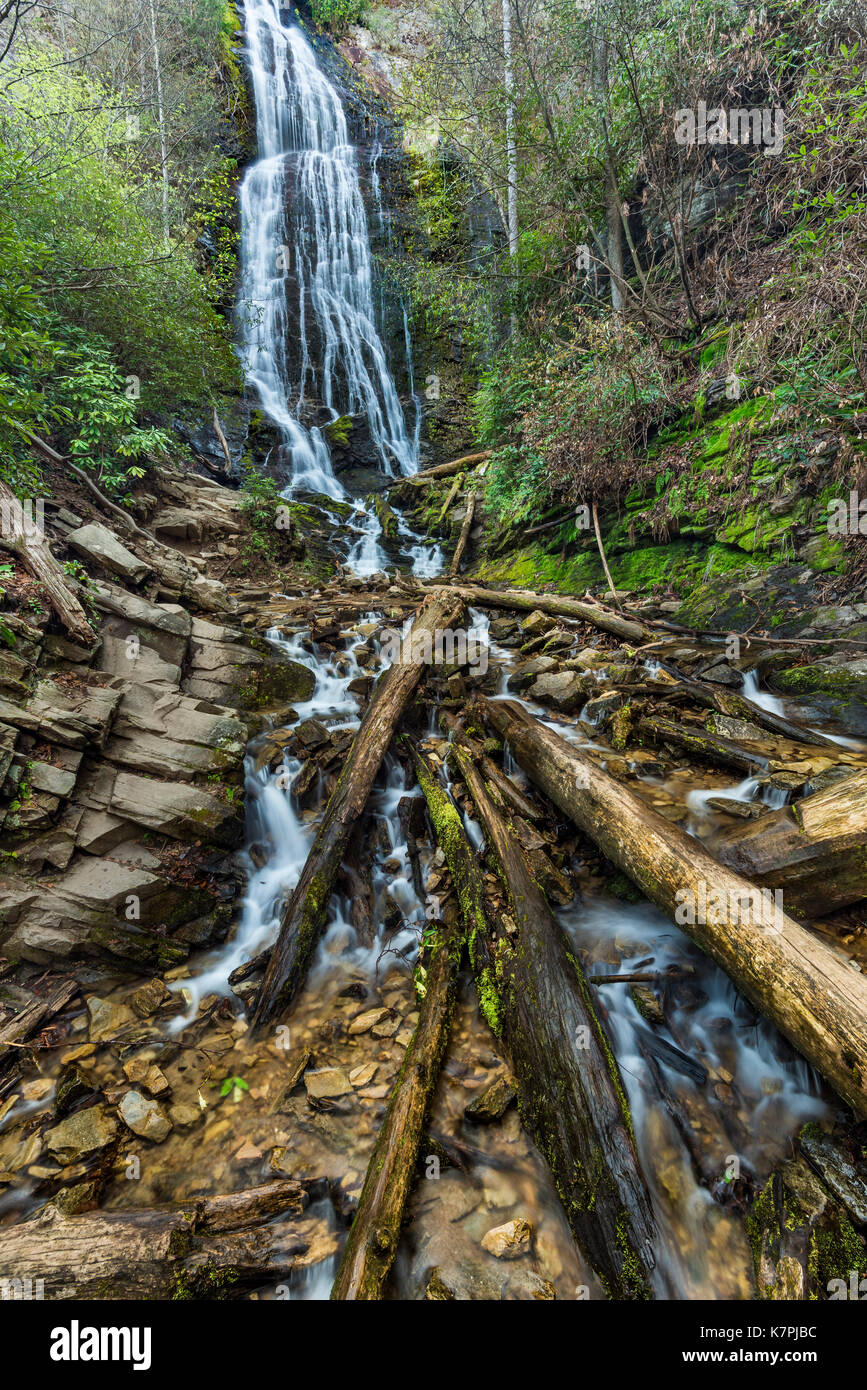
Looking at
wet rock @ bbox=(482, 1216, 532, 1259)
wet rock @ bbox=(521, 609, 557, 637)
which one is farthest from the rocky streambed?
wet rock @ bbox=(521, 609, 557, 637)

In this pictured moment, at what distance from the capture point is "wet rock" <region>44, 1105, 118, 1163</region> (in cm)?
267

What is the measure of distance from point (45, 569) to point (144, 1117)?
4.75 metres

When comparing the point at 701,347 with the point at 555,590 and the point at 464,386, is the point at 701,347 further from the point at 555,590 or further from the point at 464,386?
the point at 464,386

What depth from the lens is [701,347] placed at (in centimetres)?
882

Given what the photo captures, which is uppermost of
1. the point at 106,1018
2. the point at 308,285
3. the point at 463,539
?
the point at 308,285

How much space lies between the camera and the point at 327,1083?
3049mm

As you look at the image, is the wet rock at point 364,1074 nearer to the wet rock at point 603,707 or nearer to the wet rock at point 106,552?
the wet rock at point 603,707

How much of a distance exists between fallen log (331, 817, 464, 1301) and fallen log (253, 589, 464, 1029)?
0.92 meters

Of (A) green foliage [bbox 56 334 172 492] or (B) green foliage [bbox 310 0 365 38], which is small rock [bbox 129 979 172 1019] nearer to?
(A) green foliage [bbox 56 334 172 492]

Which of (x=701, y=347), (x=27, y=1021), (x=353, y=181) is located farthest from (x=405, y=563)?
(x=353, y=181)

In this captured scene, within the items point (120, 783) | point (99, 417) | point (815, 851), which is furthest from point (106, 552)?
point (815, 851)

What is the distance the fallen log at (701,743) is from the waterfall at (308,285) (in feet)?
46.7

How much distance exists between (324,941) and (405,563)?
1070cm

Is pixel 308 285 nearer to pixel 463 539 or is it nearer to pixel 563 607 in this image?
pixel 463 539
